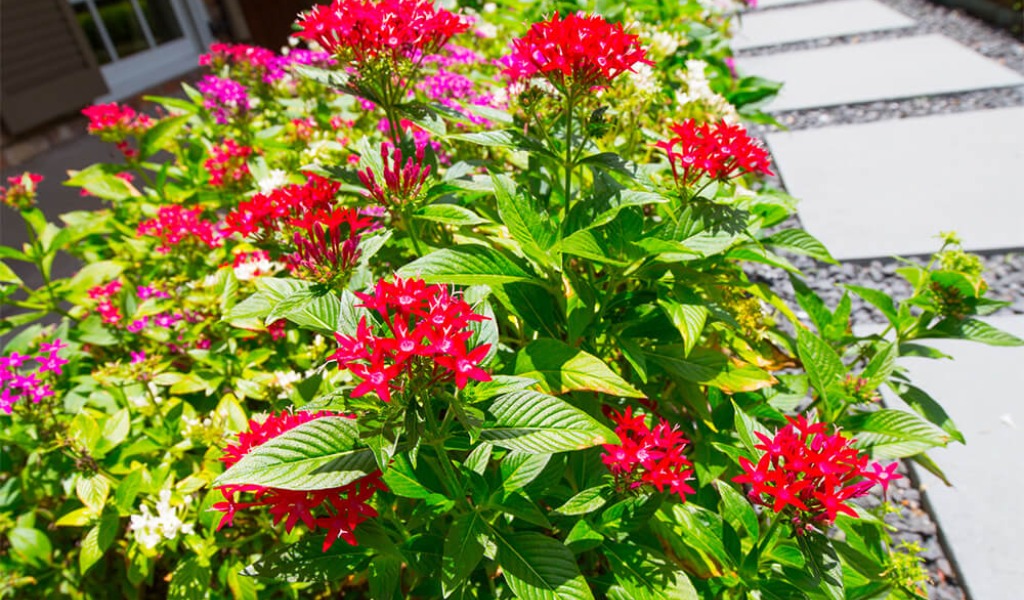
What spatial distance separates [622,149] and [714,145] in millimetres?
638

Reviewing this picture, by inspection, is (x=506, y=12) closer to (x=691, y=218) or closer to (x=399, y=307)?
(x=691, y=218)

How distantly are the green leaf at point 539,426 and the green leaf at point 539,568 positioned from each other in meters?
0.23

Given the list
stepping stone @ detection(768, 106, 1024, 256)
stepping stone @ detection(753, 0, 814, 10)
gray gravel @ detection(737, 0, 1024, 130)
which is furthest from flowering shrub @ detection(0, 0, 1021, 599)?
stepping stone @ detection(753, 0, 814, 10)

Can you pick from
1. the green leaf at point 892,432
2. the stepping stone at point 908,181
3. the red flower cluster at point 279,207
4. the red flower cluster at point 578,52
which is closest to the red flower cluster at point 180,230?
the red flower cluster at point 279,207

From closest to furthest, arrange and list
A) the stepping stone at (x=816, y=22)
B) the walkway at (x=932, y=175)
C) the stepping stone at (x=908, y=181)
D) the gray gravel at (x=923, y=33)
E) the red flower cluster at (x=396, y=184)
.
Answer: the red flower cluster at (x=396, y=184) → the walkway at (x=932, y=175) → the stepping stone at (x=908, y=181) → the gray gravel at (x=923, y=33) → the stepping stone at (x=816, y=22)

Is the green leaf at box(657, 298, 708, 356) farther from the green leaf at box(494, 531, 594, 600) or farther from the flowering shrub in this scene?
the green leaf at box(494, 531, 594, 600)

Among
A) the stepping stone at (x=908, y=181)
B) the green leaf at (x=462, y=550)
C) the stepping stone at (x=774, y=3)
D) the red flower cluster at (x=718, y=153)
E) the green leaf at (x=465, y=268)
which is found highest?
the red flower cluster at (x=718, y=153)

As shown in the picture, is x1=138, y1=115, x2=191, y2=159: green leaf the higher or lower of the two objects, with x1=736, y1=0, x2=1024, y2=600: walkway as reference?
higher

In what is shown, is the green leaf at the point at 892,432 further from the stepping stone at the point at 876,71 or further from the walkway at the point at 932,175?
the stepping stone at the point at 876,71

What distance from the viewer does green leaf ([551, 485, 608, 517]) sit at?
1104 millimetres

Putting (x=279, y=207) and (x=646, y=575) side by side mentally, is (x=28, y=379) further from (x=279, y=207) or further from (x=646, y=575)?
(x=646, y=575)

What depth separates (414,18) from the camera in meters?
1.24

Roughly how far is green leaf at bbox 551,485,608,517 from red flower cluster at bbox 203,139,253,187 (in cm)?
157

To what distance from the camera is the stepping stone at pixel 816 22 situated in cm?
573
